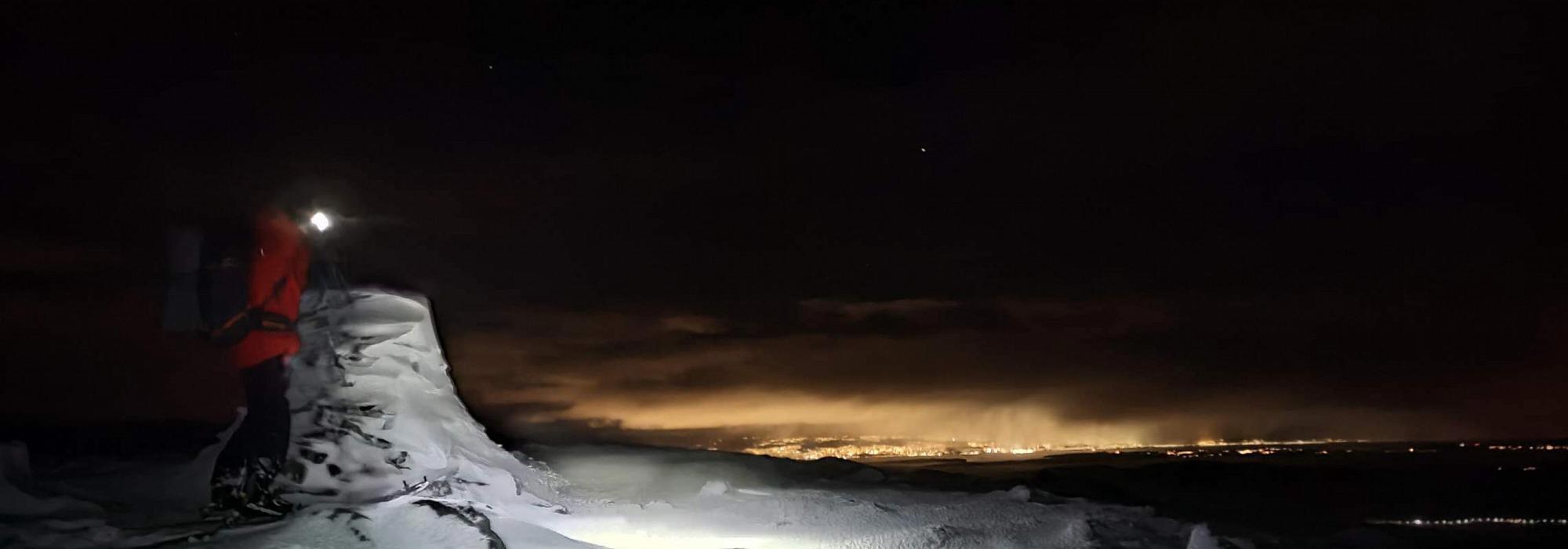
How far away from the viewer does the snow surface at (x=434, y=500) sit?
19.9ft

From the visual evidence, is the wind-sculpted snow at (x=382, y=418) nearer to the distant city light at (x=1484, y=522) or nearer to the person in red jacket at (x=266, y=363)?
the person in red jacket at (x=266, y=363)

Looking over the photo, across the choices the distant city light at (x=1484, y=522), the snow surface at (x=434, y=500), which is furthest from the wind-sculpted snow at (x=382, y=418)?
the distant city light at (x=1484, y=522)

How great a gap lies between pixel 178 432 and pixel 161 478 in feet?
14.6

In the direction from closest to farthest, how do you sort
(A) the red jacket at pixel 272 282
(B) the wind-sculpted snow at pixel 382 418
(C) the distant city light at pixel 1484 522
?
1. (A) the red jacket at pixel 272 282
2. (B) the wind-sculpted snow at pixel 382 418
3. (C) the distant city light at pixel 1484 522

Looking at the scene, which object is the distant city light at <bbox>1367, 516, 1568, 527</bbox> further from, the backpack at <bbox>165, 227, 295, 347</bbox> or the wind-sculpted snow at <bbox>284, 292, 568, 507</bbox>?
the backpack at <bbox>165, 227, 295, 347</bbox>

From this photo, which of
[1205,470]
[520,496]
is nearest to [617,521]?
[520,496]

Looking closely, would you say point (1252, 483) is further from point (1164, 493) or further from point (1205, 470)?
point (1164, 493)

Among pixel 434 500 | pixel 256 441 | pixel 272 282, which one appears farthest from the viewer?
pixel 256 441

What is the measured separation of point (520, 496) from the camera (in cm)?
848

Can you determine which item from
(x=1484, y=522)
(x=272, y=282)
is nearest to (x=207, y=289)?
(x=272, y=282)

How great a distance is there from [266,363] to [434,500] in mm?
1545

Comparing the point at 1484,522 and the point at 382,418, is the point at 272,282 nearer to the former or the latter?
the point at 382,418

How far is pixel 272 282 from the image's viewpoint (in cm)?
691

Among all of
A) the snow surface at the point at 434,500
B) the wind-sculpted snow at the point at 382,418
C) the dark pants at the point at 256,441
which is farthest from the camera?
the wind-sculpted snow at the point at 382,418
